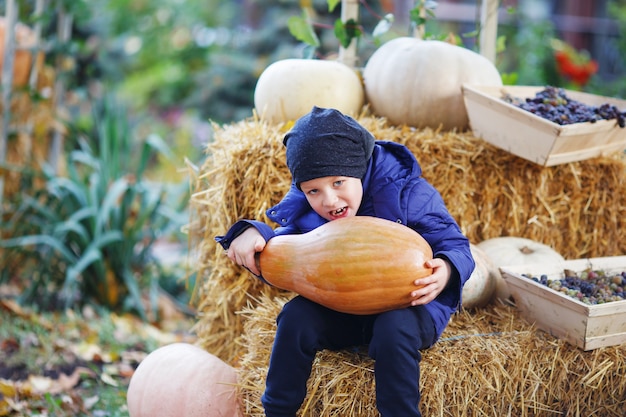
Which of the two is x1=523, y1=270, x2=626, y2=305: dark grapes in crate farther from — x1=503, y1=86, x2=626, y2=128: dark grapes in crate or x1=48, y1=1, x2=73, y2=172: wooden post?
x1=48, y1=1, x2=73, y2=172: wooden post

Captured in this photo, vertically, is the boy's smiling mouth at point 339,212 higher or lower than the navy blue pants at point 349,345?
higher

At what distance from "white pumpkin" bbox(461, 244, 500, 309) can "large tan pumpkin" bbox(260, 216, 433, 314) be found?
0.61 meters

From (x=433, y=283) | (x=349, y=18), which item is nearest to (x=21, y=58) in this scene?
(x=349, y=18)

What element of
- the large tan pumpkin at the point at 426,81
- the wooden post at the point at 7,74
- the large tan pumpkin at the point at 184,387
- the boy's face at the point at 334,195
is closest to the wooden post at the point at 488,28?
the large tan pumpkin at the point at 426,81

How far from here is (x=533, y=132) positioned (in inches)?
112

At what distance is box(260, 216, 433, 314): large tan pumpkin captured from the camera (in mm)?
2053

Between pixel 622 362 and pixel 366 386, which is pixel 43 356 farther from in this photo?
pixel 622 362

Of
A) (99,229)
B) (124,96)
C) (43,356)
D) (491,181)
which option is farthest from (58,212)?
(124,96)

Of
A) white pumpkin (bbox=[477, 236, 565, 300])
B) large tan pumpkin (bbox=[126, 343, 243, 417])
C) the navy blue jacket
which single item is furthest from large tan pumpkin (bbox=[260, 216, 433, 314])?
white pumpkin (bbox=[477, 236, 565, 300])

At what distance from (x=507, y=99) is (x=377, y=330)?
4.73 feet

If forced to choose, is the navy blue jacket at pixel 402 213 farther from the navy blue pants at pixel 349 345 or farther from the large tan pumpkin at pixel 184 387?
the large tan pumpkin at pixel 184 387

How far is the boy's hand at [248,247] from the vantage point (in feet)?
7.22

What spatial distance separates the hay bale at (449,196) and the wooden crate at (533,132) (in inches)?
4.3

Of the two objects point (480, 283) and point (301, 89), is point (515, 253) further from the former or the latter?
point (301, 89)
